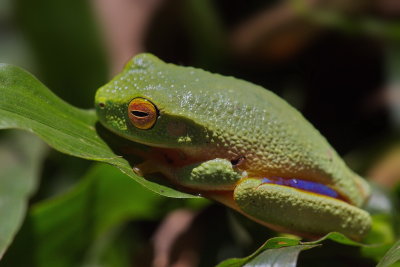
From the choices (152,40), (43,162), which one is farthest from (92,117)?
(152,40)

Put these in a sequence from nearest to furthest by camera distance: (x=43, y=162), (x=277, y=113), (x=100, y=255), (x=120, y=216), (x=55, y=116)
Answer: (x=55, y=116) < (x=277, y=113) < (x=120, y=216) < (x=100, y=255) < (x=43, y=162)

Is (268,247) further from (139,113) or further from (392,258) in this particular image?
(139,113)

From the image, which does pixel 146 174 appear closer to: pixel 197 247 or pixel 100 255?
pixel 197 247

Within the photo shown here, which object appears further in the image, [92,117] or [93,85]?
[93,85]

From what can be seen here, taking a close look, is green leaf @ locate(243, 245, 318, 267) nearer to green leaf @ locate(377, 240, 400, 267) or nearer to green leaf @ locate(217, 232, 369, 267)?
green leaf @ locate(217, 232, 369, 267)

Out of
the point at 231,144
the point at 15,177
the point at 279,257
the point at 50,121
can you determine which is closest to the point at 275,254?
the point at 279,257

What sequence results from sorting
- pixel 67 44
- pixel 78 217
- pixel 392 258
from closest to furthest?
pixel 392 258
pixel 78 217
pixel 67 44

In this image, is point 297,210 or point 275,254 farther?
point 297,210
